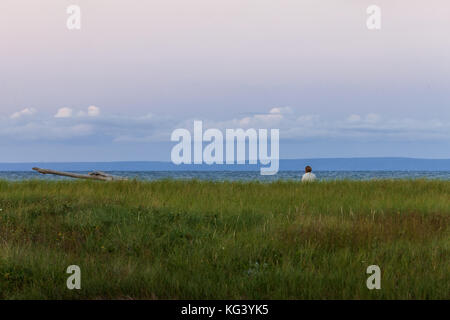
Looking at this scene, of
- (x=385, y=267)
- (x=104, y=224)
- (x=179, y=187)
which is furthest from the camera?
(x=179, y=187)

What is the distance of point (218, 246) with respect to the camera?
25.1 feet

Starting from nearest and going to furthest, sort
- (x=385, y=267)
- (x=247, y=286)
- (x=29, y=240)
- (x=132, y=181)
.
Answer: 1. (x=247, y=286)
2. (x=385, y=267)
3. (x=29, y=240)
4. (x=132, y=181)

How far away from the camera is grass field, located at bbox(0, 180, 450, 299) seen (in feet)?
19.5

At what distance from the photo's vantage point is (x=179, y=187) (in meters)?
16.1

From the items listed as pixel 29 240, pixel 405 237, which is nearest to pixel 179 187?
pixel 29 240

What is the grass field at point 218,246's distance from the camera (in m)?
5.95
